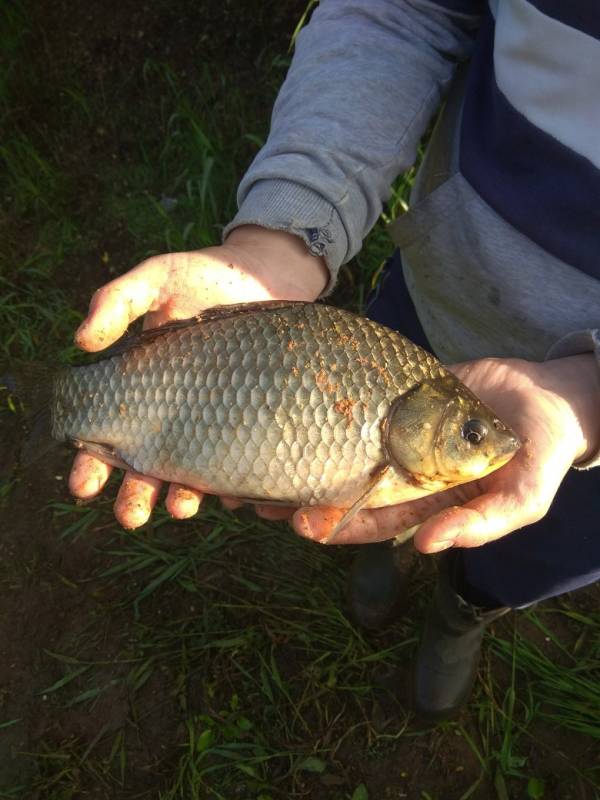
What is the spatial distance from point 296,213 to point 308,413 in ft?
1.72

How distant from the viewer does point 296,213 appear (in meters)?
1.61

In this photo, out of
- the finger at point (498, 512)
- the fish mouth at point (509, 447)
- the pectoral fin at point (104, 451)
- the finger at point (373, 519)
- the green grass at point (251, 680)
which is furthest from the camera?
the green grass at point (251, 680)

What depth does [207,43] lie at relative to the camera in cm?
314

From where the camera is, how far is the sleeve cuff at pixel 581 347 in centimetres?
137

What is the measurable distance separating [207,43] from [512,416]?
2.59 m

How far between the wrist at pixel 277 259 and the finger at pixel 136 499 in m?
0.56

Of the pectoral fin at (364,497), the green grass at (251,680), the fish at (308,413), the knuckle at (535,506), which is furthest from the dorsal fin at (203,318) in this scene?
the green grass at (251,680)

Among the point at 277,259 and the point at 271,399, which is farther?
the point at 277,259

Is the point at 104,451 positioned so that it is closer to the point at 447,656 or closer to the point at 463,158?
the point at 463,158

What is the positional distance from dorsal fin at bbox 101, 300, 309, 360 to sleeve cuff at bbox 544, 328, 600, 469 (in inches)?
Result: 22.0

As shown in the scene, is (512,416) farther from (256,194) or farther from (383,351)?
(256,194)

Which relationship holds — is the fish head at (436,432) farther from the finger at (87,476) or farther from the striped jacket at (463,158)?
the finger at (87,476)

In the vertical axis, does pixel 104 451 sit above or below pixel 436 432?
below

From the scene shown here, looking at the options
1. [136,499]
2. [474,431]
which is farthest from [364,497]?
[136,499]
